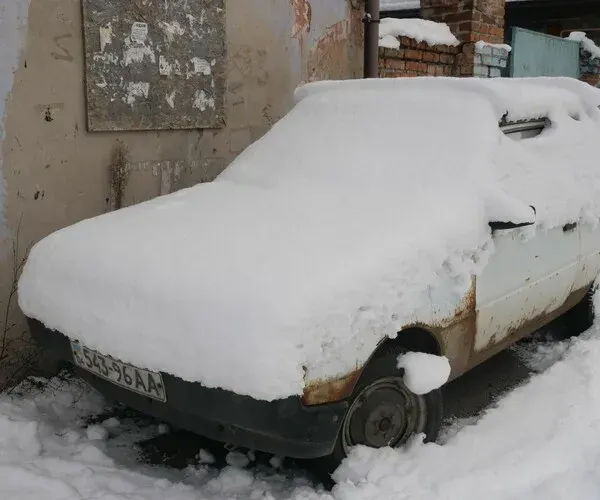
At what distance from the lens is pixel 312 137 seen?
3.90 metres

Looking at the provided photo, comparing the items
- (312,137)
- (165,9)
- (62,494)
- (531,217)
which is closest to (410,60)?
(165,9)

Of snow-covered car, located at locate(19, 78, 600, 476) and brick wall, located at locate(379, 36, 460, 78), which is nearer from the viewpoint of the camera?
snow-covered car, located at locate(19, 78, 600, 476)

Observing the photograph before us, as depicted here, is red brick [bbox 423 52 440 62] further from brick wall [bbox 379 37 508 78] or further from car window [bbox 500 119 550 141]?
car window [bbox 500 119 550 141]

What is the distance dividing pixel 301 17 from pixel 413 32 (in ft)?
5.56

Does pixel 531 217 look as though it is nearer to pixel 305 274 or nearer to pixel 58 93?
pixel 305 274

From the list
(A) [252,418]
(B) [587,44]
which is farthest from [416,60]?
(A) [252,418]

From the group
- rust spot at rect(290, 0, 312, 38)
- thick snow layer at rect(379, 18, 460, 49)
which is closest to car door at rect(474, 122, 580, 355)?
rust spot at rect(290, 0, 312, 38)

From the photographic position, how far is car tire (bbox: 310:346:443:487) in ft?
9.43

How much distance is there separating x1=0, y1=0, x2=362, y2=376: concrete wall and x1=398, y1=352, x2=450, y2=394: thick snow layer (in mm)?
2538

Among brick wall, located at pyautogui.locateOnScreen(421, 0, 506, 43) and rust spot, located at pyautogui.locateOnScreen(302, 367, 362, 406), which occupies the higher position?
brick wall, located at pyautogui.locateOnScreen(421, 0, 506, 43)

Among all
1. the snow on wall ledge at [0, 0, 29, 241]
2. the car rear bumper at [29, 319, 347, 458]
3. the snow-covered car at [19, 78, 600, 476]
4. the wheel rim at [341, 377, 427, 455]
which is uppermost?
the snow on wall ledge at [0, 0, 29, 241]

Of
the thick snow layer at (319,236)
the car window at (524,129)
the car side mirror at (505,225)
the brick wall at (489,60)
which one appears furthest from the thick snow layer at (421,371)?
the brick wall at (489,60)

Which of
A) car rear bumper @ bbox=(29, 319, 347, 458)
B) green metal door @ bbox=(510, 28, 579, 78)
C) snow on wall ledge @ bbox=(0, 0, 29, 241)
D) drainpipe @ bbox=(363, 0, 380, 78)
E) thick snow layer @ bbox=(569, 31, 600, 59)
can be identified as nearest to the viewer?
car rear bumper @ bbox=(29, 319, 347, 458)

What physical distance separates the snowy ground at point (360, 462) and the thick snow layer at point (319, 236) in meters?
0.62
